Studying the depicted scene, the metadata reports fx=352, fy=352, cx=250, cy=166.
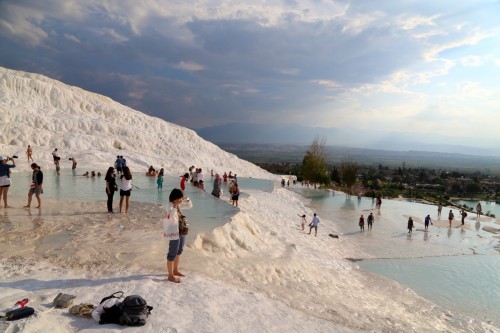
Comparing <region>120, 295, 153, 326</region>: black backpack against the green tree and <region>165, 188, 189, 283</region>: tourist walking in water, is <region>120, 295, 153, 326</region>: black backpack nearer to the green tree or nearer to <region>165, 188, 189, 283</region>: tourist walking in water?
<region>165, 188, 189, 283</region>: tourist walking in water

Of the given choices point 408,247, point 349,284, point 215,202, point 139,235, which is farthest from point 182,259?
point 408,247

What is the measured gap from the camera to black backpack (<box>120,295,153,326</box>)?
467cm

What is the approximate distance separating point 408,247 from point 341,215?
8738 millimetres

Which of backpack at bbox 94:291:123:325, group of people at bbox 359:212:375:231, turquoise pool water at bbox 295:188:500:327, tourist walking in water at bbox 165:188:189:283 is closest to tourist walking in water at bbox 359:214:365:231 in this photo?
group of people at bbox 359:212:375:231

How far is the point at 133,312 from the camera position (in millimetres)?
4754

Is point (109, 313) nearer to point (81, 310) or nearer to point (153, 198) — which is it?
point (81, 310)

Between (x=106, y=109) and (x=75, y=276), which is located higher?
(x=106, y=109)

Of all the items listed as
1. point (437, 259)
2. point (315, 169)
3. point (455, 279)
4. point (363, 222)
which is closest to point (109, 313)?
point (455, 279)

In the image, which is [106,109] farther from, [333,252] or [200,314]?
Result: [200,314]

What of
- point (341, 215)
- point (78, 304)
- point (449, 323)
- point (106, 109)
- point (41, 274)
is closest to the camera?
point (78, 304)

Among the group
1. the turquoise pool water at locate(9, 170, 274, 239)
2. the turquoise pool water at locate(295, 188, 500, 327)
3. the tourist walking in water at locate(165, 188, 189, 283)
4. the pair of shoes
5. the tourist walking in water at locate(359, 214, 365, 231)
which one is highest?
the tourist walking in water at locate(165, 188, 189, 283)

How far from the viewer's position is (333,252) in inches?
650

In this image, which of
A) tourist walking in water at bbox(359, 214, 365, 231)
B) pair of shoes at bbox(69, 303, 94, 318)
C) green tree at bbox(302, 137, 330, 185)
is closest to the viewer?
pair of shoes at bbox(69, 303, 94, 318)

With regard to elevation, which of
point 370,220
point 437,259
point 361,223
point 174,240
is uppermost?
point 174,240
